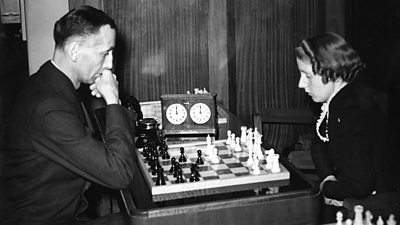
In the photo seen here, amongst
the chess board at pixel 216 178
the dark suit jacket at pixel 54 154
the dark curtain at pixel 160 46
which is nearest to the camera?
the dark suit jacket at pixel 54 154

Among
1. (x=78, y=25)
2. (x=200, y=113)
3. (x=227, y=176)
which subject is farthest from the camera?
(x=200, y=113)

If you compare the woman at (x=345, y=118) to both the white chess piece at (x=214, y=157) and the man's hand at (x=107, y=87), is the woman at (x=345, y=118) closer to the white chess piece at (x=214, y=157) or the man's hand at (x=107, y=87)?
the white chess piece at (x=214, y=157)

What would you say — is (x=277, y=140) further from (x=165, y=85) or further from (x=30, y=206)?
(x=30, y=206)

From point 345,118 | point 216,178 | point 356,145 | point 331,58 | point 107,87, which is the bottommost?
point 216,178

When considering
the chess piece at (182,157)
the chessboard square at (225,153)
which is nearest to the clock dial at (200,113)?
the chessboard square at (225,153)

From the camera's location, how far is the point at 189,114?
11.5 feet

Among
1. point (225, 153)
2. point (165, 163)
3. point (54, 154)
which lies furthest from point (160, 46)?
point (54, 154)

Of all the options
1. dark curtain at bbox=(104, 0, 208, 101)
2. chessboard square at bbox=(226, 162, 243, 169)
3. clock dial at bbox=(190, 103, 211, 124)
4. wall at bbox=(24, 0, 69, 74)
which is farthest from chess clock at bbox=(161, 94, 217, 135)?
wall at bbox=(24, 0, 69, 74)

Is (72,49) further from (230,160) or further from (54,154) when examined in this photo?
(230,160)

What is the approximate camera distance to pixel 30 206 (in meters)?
2.38

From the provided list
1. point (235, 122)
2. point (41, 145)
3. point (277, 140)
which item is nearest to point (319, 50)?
point (235, 122)

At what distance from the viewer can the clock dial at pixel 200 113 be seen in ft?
11.4

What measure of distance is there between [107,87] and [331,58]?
1087 mm

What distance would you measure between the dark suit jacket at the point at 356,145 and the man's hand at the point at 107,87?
1.06m
